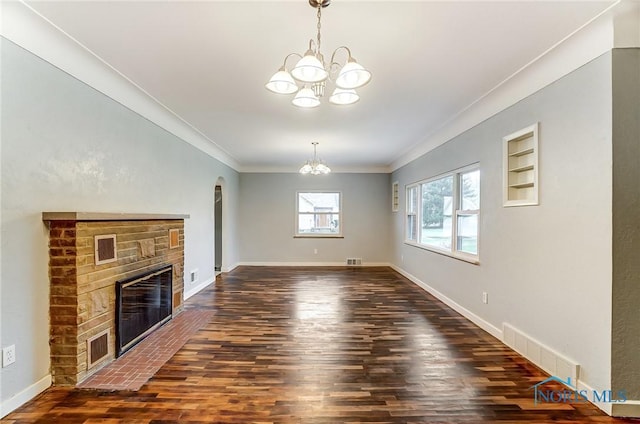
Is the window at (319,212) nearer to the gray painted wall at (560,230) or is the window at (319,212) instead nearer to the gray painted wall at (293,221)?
the gray painted wall at (293,221)

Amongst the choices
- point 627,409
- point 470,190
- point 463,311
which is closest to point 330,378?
point 627,409

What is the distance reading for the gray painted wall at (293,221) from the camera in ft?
26.3

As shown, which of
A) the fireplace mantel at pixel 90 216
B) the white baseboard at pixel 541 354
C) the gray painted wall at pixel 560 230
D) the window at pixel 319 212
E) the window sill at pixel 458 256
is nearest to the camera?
the gray painted wall at pixel 560 230

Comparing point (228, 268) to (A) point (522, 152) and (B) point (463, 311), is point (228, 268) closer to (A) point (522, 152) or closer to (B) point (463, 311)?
(B) point (463, 311)

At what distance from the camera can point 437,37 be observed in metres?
2.19

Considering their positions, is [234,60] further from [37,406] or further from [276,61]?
[37,406]

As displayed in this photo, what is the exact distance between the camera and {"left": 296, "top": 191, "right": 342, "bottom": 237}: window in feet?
26.7

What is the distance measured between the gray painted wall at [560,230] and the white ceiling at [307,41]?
457mm

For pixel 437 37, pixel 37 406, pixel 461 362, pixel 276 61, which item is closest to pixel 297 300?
pixel 461 362

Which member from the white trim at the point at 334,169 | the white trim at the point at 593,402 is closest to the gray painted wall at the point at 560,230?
the white trim at the point at 593,402

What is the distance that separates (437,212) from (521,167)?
227cm

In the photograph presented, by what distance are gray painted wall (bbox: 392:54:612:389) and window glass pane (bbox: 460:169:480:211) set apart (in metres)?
0.26

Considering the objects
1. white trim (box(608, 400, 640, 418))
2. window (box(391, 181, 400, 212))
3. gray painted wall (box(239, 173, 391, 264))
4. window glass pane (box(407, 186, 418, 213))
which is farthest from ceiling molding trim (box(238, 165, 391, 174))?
white trim (box(608, 400, 640, 418))

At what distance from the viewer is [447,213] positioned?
4781 mm
